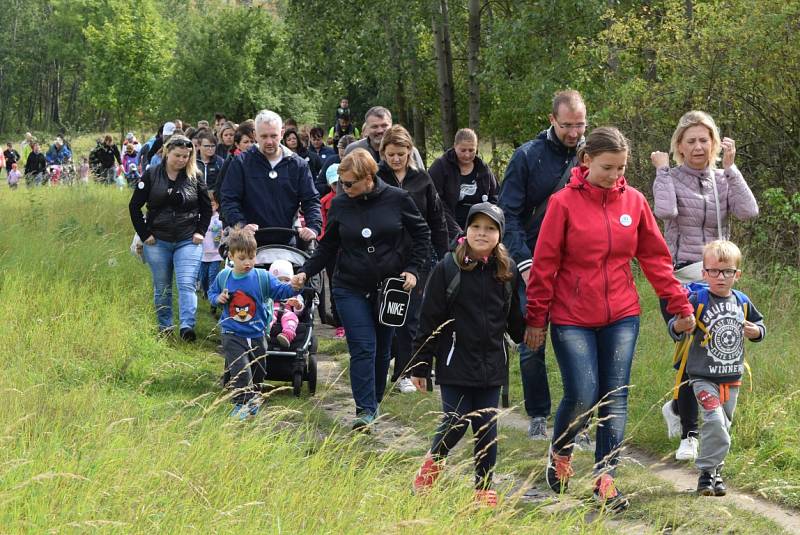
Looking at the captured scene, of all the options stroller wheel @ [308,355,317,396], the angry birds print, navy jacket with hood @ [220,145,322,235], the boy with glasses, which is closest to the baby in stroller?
stroller wheel @ [308,355,317,396]

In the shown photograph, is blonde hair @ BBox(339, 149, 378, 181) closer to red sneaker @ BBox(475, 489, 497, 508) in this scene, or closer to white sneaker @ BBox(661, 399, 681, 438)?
white sneaker @ BBox(661, 399, 681, 438)

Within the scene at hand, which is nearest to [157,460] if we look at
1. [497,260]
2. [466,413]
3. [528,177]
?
[466,413]

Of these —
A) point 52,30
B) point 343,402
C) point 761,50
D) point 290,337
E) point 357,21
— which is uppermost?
point 52,30

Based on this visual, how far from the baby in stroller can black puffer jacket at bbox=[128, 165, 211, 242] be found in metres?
1.95

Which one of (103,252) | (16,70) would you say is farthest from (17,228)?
(16,70)

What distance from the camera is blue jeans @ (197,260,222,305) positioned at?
12844 millimetres

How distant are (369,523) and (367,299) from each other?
3320 mm

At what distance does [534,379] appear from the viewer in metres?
7.55

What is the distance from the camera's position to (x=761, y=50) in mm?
12250

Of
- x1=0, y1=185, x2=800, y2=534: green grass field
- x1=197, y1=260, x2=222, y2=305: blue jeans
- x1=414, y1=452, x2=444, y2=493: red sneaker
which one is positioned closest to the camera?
x1=0, y1=185, x2=800, y2=534: green grass field

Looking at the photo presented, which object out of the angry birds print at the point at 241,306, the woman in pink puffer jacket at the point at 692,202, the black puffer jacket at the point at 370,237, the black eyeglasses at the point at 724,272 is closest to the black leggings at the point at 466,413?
the black eyeglasses at the point at 724,272

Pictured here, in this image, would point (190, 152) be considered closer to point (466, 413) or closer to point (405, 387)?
point (405, 387)

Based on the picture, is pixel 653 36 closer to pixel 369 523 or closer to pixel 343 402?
pixel 343 402

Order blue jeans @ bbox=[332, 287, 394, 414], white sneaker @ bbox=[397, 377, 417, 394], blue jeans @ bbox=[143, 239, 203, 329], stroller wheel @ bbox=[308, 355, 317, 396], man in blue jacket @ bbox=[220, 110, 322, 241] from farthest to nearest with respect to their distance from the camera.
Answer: blue jeans @ bbox=[143, 239, 203, 329], man in blue jacket @ bbox=[220, 110, 322, 241], white sneaker @ bbox=[397, 377, 417, 394], stroller wheel @ bbox=[308, 355, 317, 396], blue jeans @ bbox=[332, 287, 394, 414]
